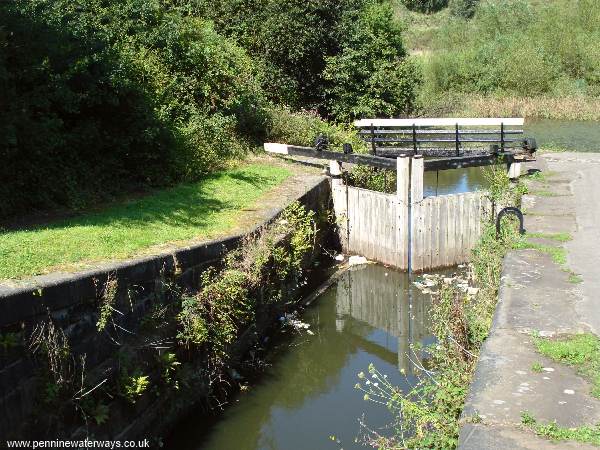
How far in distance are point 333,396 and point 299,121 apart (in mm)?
9181

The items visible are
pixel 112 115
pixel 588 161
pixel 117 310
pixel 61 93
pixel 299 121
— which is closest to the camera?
pixel 117 310

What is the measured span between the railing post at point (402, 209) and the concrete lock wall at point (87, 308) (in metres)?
5.11

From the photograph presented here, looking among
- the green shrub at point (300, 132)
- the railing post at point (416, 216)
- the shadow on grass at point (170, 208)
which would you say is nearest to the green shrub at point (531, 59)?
the green shrub at point (300, 132)

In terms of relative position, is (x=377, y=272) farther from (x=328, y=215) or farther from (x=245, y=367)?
(x=245, y=367)

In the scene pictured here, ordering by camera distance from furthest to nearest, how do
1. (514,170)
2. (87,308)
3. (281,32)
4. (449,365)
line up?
1. (281,32)
2. (514,170)
3. (449,365)
4. (87,308)

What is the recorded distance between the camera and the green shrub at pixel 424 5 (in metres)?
61.1

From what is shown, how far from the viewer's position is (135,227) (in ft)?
28.7

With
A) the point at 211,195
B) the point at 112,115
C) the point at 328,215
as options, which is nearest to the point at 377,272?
the point at 328,215

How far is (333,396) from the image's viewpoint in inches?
348

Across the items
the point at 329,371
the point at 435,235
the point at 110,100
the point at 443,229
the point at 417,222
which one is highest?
the point at 110,100

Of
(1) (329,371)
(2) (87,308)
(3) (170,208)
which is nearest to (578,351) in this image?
(1) (329,371)

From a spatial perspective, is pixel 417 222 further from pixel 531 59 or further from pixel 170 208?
pixel 531 59

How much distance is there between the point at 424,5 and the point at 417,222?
54.2 metres

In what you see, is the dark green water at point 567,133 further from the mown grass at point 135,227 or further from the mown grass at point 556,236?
the mown grass at point 135,227
